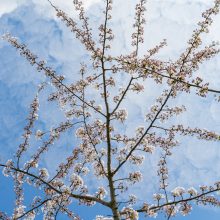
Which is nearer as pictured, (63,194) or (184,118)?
(63,194)

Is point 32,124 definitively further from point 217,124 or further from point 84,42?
point 217,124

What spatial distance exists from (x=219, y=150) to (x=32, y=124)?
40205mm

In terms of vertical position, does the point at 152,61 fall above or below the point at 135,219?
above

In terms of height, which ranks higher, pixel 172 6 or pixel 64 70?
pixel 172 6

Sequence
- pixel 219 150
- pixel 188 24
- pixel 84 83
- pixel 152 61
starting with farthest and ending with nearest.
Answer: pixel 188 24 < pixel 219 150 < pixel 84 83 < pixel 152 61

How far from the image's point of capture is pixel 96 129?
10.6 meters

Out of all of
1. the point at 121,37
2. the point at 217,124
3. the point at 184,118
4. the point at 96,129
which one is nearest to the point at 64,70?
the point at 121,37

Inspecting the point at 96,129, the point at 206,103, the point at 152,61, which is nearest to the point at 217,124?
the point at 206,103

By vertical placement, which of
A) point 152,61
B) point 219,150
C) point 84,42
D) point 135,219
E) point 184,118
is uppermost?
point 184,118

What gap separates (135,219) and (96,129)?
2.51 metres

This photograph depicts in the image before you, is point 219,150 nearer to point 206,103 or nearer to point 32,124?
point 206,103

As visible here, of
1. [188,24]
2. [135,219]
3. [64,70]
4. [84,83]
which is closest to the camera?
[135,219]

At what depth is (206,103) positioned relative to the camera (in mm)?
49375

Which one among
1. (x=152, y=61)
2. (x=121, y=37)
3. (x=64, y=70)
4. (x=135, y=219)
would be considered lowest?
(x=135, y=219)
